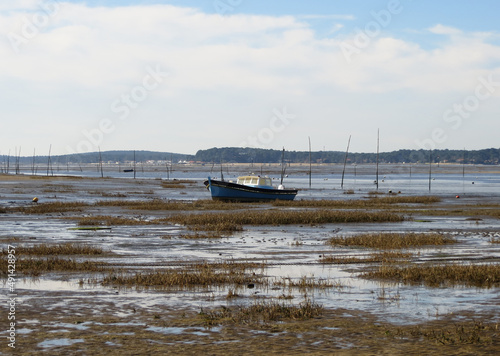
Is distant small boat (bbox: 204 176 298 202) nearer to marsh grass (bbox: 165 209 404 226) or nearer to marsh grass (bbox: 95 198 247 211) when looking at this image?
marsh grass (bbox: 95 198 247 211)

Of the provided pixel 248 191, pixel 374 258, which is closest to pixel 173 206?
pixel 248 191

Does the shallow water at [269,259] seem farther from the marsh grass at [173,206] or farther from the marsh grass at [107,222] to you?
the marsh grass at [173,206]

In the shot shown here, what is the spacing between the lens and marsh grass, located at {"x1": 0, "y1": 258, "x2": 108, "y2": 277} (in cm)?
1631

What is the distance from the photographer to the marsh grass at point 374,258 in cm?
1864

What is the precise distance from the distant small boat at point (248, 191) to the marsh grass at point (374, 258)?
31027 millimetres

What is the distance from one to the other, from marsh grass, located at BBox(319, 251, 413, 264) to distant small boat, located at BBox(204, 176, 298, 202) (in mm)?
31027

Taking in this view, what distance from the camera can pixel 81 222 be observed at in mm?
30844

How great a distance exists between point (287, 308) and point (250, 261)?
6.97 metres

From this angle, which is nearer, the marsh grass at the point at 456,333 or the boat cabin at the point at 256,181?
the marsh grass at the point at 456,333

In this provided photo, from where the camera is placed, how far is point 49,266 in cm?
1675

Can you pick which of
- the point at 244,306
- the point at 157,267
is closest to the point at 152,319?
the point at 244,306

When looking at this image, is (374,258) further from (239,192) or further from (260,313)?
(239,192)

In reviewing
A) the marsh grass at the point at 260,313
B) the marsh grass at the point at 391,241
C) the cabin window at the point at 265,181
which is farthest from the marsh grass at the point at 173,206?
the marsh grass at the point at 260,313

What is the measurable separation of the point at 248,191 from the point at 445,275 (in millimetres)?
36367
